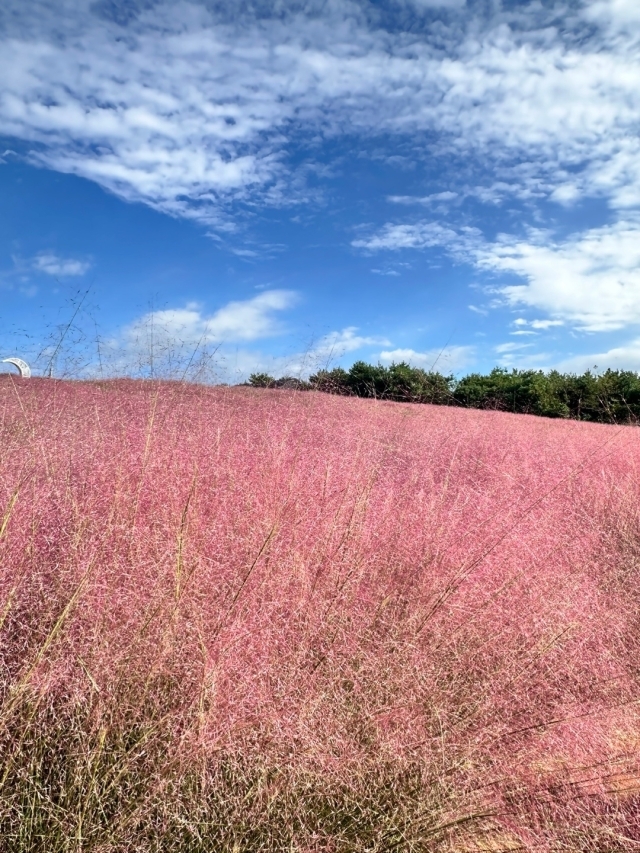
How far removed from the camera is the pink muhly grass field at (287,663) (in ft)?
6.07

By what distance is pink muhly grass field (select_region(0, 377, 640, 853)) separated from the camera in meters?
1.85

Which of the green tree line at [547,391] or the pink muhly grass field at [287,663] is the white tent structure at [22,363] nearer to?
the pink muhly grass field at [287,663]

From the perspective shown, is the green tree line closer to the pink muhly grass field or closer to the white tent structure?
the white tent structure

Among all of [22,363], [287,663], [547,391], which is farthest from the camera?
[547,391]

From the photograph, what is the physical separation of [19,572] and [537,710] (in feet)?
8.03

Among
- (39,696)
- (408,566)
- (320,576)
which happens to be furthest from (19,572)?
(408,566)

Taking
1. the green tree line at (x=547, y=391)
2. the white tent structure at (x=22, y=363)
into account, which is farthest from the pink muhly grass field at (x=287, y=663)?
the green tree line at (x=547, y=391)

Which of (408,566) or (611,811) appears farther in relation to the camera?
(408,566)

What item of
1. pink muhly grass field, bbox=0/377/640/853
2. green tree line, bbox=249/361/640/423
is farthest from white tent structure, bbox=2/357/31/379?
green tree line, bbox=249/361/640/423

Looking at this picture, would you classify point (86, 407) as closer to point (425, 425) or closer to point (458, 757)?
point (458, 757)

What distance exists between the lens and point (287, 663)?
221 cm

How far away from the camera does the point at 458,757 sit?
2.10 meters

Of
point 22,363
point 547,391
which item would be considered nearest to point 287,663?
point 22,363

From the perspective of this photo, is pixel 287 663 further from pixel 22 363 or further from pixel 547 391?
pixel 547 391
